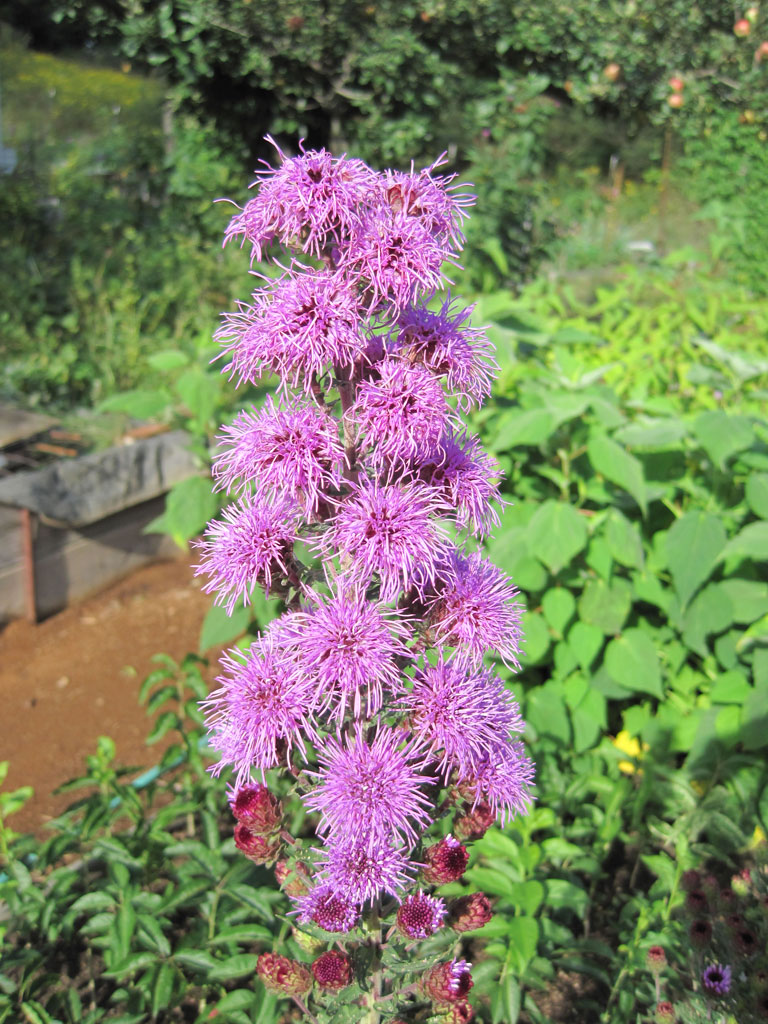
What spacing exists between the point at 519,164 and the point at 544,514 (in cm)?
459

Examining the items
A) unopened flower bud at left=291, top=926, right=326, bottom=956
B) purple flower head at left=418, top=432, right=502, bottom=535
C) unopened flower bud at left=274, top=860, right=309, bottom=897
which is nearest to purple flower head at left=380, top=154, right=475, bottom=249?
purple flower head at left=418, top=432, right=502, bottom=535

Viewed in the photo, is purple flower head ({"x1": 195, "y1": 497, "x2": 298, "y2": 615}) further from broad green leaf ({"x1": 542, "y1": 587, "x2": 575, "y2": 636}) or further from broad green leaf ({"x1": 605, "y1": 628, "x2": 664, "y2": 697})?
broad green leaf ({"x1": 605, "y1": 628, "x2": 664, "y2": 697})

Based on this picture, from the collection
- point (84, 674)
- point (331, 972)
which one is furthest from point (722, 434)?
point (84, 674)

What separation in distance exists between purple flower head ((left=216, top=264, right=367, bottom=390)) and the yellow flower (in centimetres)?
194

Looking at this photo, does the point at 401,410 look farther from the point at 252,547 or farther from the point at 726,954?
the point at 726,954

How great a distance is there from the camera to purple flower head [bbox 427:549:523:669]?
1215mm

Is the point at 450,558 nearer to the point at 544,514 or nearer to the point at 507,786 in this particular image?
the point at 507,786

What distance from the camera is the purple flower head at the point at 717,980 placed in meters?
1.42

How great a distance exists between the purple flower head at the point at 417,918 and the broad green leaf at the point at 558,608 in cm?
132

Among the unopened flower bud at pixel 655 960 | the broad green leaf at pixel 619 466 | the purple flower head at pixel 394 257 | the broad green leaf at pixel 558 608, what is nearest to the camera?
the purple flower head at pixel 394 257

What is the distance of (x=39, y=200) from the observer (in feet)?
20.0

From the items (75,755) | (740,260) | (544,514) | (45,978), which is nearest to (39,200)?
(75,755)

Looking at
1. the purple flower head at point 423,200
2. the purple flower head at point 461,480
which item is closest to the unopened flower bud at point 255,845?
the purple flower head at point 461,480

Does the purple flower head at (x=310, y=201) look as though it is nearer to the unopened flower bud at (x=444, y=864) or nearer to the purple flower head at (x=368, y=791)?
the purple flower head at (x=368, y=791)
